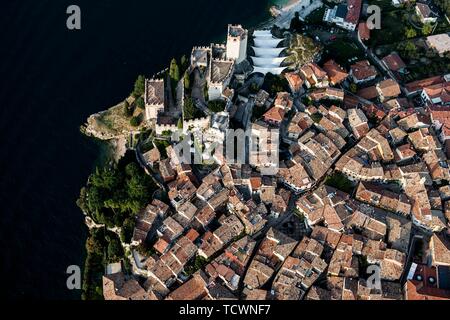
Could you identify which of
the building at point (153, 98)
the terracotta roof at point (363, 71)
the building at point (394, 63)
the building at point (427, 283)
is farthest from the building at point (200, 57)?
the building at point (427, 283)

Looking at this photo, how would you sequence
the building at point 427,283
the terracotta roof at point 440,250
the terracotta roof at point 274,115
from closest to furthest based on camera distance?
the building at point 427,283, the terracotta roof at point 440,250, the terracotta roof at point 274,115

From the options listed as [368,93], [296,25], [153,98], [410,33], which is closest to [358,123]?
[368,93]

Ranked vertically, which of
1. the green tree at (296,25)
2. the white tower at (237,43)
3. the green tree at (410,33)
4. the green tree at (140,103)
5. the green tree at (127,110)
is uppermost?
the green tree at (296,25)

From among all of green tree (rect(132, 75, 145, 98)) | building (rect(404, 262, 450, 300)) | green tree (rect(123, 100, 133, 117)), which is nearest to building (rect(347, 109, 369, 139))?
building (rect(404, 262, 450, 300))

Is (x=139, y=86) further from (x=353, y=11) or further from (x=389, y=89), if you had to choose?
(x=353, y=11)

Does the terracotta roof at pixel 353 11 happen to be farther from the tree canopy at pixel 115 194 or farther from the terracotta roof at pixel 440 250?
the tree canopy at pixel 115 194

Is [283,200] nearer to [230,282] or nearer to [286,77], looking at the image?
[230,282]

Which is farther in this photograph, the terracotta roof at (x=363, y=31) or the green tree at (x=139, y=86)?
the terracotta roof at (x=363, y=31)
